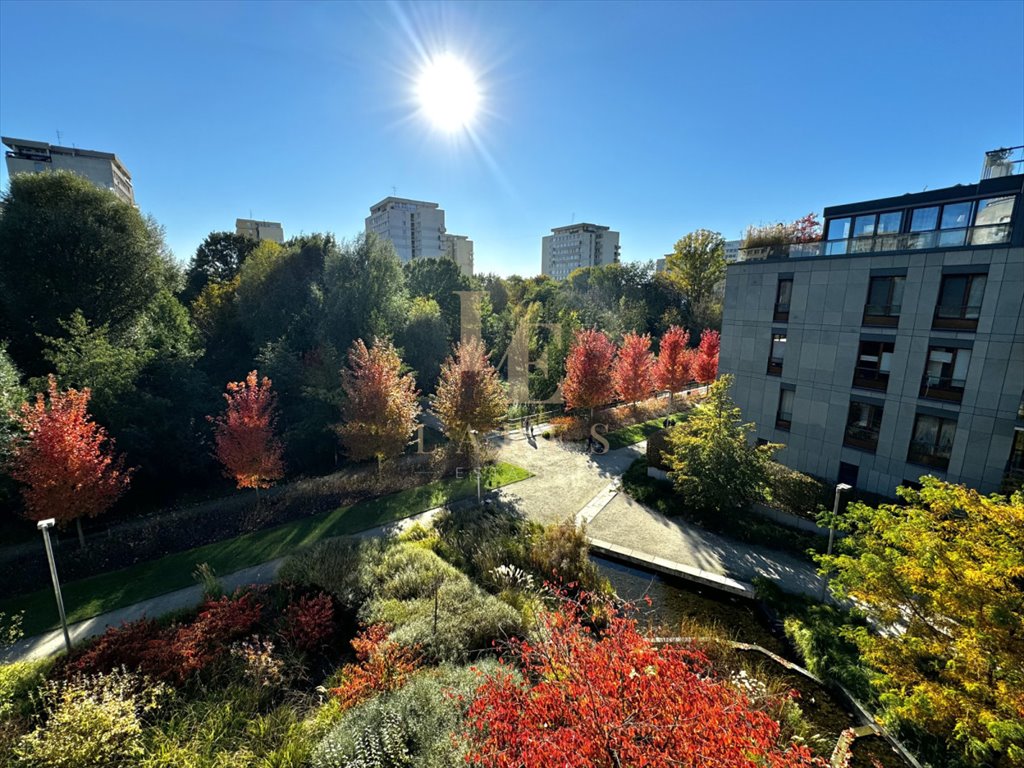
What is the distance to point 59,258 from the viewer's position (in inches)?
773

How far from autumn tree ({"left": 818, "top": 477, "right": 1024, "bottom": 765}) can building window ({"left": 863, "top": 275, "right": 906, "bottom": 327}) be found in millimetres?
8896

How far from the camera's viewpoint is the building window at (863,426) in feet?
49.7

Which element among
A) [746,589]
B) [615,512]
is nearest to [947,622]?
[746,589]

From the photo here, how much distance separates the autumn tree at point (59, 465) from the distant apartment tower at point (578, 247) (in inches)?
3956

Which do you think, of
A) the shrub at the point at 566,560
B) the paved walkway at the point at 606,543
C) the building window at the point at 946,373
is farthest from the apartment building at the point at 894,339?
the shrub at the point at 566,560

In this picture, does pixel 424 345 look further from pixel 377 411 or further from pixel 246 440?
pixel 246 440

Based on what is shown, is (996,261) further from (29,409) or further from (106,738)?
(29,409)

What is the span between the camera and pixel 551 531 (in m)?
12.5

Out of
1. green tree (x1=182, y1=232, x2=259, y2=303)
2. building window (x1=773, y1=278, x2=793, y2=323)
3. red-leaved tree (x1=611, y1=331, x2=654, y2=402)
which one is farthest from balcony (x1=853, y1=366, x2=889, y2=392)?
green tree (x1=182, y1=232, x2=259, y2=303)

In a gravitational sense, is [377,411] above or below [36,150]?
below

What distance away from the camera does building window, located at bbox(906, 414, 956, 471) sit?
13.6 meters

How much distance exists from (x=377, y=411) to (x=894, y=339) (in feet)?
60.7

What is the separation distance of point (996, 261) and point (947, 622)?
11.2 m

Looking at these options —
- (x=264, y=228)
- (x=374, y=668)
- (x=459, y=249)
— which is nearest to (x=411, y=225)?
(x=459, y=249)
